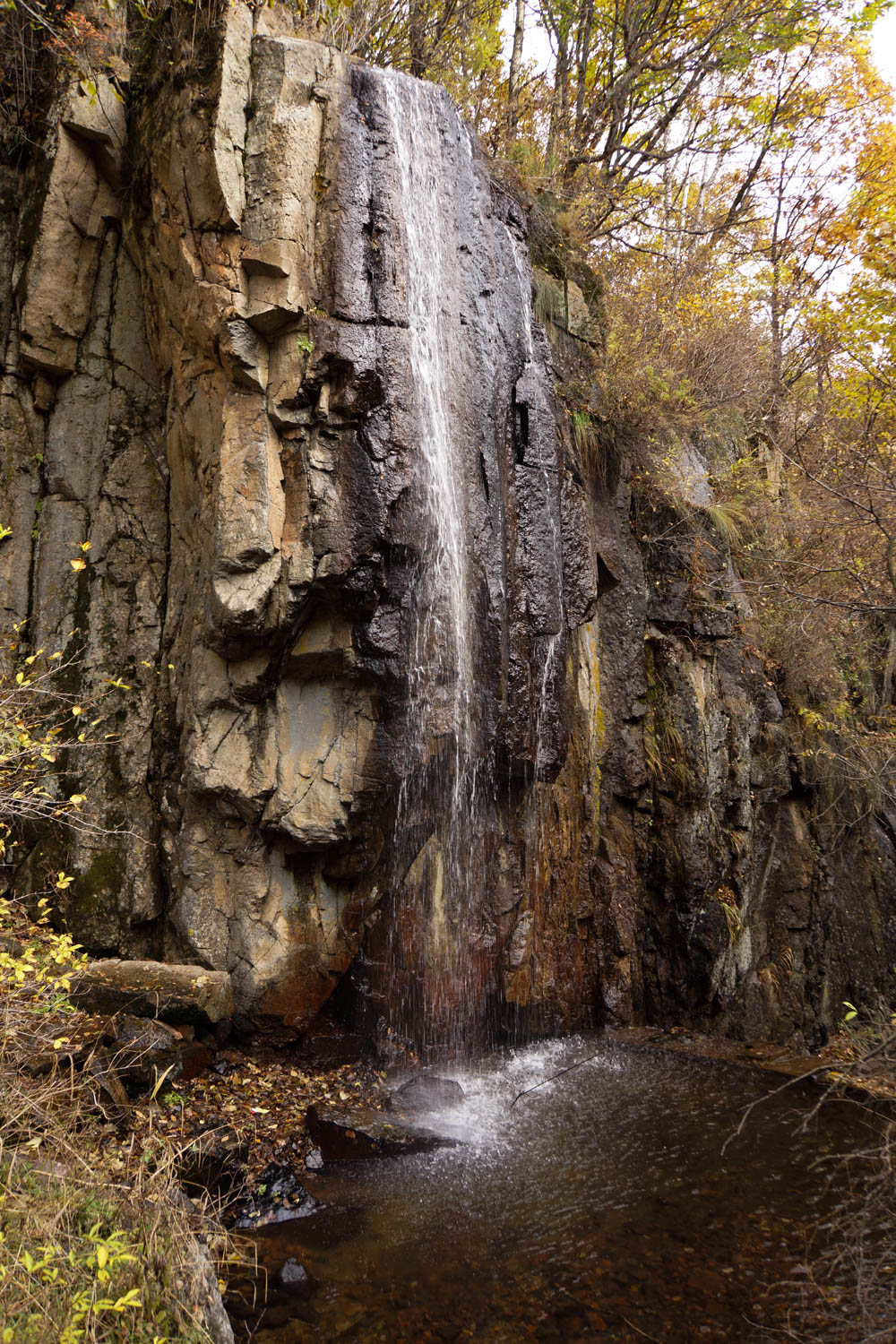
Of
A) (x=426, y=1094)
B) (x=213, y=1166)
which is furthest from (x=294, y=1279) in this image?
(x=426, y=1094)

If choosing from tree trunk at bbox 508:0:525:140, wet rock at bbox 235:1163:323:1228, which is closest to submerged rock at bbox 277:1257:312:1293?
wet rock at bbox 235:1163:323:1228

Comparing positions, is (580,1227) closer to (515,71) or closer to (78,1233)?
(78,1233)

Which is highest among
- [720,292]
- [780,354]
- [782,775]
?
[720,292]

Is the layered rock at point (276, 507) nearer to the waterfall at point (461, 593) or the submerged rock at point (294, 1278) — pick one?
the waterfall at point (461, 593)

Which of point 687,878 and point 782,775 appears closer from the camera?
point 687,878

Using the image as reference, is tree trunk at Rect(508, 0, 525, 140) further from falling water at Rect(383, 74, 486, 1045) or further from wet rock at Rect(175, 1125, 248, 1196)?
wet rock at Rect(175, 1125, 248, 1196)

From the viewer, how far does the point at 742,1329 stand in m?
4.11

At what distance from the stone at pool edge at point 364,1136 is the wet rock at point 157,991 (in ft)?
3.47

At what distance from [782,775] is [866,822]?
1548 mm

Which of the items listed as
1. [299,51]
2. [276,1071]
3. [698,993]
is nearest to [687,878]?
[698,993]

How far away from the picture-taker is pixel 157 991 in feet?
19.8

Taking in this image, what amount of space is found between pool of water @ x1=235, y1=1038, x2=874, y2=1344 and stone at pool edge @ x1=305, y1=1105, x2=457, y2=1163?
0.12m

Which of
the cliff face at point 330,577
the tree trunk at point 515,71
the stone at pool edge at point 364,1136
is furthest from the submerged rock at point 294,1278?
the tree trunk at point 515,71

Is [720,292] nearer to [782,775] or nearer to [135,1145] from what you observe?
[782,775]
